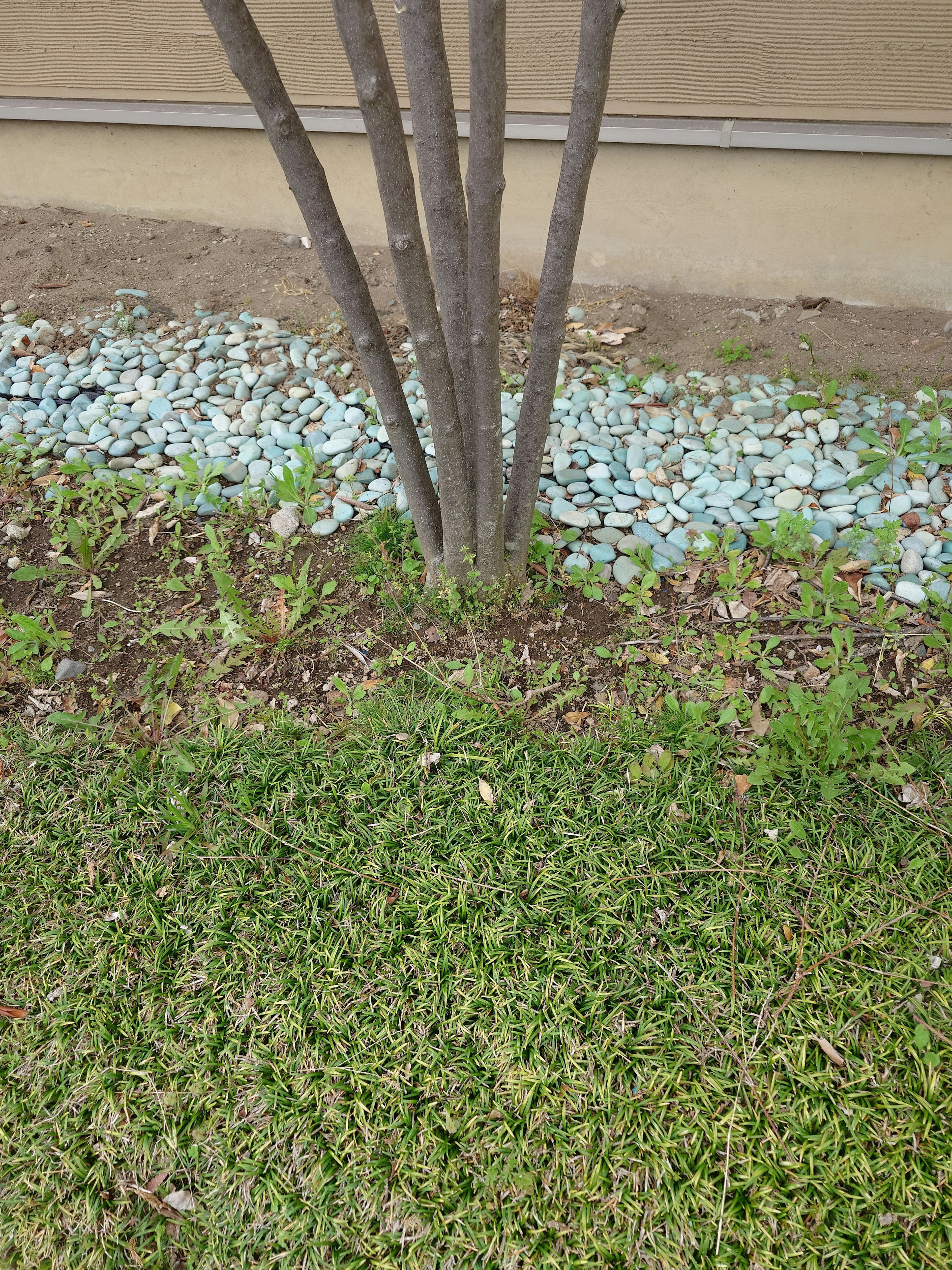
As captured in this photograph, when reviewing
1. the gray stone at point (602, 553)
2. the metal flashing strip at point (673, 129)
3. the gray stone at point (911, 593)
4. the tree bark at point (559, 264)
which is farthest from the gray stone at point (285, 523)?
the gray stone at point (911, 593)

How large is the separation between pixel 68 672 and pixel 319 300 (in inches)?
86.7

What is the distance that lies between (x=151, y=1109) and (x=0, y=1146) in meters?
0.35

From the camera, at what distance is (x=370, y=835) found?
2170 mm

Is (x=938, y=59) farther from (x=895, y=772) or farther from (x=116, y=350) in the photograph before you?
(x=116, y=350)

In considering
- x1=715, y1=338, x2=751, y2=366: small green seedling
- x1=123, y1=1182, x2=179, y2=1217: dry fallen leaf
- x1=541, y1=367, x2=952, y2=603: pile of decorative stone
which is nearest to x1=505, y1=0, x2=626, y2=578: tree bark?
x1=541, y1=367, x2=952, y2=603: pile of decorative stone

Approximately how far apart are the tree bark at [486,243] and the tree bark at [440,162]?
40 mm

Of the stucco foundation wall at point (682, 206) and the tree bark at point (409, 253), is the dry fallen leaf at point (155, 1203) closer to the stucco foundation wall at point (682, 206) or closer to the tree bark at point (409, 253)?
the tree bark at point (409, 253)

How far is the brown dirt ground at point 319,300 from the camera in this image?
11.0ft

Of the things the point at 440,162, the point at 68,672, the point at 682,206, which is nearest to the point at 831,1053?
the point at 440,162

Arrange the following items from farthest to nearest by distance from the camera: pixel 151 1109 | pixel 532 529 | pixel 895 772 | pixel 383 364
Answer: pixel 532 529
pixel 383 364
pixel 895 772
pixel 151 1109

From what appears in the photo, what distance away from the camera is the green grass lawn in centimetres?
166

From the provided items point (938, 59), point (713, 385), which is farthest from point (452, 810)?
point (938, 59)

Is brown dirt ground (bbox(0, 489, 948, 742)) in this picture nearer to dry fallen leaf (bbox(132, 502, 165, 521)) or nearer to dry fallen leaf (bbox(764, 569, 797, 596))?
dry fallen leaf (bbox(764, 569, 797, 596))

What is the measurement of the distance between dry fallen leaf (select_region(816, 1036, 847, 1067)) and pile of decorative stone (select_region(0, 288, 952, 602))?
53.8 inches
